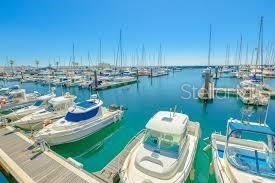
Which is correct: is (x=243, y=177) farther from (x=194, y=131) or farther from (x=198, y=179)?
(x=194, y=131)

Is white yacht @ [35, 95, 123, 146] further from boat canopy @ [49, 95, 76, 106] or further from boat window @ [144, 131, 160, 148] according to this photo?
boat window @ [144, 131, 160, 148]

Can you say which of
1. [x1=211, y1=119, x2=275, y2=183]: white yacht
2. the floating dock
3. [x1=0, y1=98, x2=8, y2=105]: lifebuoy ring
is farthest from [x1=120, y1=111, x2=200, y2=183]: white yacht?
the floating dock

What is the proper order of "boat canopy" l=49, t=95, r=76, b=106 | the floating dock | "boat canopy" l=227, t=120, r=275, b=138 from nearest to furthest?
"boat canopy" l=227, t=120, r=275, b=138 → "boat canopy" l=49, t=95, r=76, b=106 → the floating dock

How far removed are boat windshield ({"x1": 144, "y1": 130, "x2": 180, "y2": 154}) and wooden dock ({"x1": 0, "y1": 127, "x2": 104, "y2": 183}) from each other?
3.25 metres

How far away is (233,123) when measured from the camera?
33.5 feet

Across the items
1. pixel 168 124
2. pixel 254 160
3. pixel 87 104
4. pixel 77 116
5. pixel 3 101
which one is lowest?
pixel 254 160

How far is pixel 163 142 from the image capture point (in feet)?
29.4

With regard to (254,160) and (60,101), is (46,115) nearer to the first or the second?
(60,101)

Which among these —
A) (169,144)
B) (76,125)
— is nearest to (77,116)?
(76,125)

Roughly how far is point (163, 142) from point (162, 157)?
0.92 m

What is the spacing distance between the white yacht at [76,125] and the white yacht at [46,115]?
2.56m

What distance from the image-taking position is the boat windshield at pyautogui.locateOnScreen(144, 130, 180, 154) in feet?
28.5

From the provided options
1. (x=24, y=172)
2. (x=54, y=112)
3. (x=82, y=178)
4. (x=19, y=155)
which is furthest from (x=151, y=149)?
(x=54, y=112)

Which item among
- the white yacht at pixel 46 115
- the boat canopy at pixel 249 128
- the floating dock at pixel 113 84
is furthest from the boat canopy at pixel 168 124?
the floating dock at pixel 113 84
